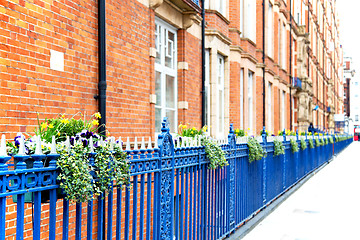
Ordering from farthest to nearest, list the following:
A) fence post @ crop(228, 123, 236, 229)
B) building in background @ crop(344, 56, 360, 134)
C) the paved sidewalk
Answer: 1. building in background @ crop(344, 56, 360, 134)
2. the paved sidewalk
3. fence post @ crop(228, 123, 236, 229)

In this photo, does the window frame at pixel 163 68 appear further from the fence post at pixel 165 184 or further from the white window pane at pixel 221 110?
the fence post at pixel 165 184

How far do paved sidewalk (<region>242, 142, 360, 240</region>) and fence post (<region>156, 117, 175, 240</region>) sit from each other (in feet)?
10.2

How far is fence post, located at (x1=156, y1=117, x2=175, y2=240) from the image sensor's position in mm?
5250

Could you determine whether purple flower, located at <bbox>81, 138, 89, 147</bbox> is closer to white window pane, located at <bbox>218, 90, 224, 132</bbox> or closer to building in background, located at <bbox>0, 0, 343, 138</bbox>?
building in background, located at <bbox>0, 0, 343, 138</bbox>

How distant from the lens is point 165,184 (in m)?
5.39

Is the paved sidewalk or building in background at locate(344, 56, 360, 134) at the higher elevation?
building in background at locate(344, 56, 360, 134)

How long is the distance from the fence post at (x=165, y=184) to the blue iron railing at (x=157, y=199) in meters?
0.01

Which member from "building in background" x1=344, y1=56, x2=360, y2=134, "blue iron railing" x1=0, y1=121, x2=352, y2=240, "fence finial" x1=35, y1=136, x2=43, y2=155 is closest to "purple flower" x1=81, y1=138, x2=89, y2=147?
"blue iron railing" x1=0, y1=121, x2=352, y2=240

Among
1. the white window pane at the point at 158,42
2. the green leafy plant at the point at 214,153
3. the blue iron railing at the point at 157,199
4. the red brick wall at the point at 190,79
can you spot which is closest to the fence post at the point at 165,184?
the blue iron railing at the point at 157,199

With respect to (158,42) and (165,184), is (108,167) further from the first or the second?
(158,42)

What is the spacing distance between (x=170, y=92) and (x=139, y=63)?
2.50 m

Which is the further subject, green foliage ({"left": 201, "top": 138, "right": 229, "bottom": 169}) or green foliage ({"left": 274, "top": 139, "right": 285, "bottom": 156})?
green foliage ({"left": 274, "top": 139, "right": 285, "bottom": 156})

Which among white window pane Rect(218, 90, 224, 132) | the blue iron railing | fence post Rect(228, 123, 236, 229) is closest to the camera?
the blue iron railing

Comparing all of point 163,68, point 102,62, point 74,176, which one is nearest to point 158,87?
point 163,68
